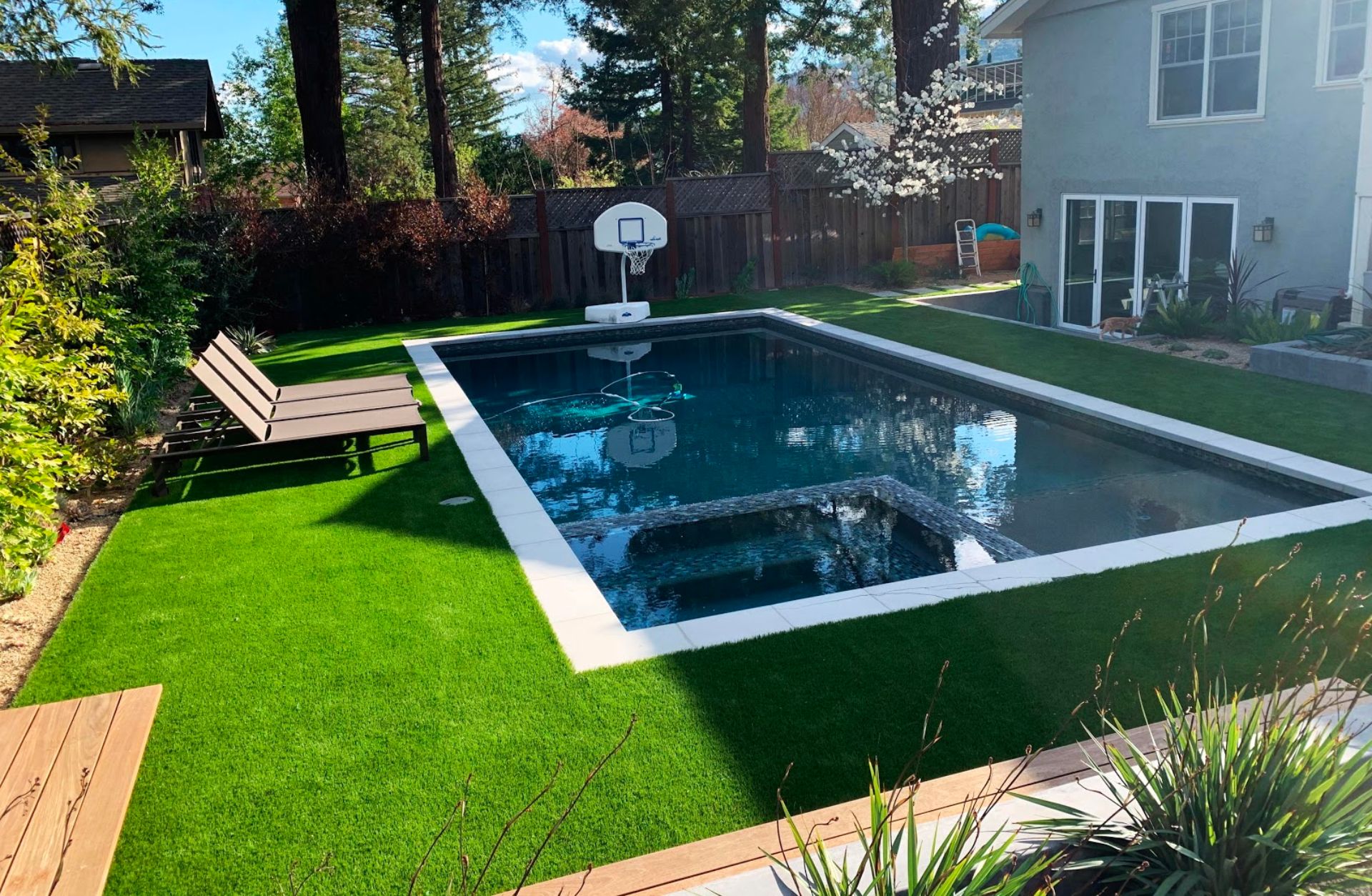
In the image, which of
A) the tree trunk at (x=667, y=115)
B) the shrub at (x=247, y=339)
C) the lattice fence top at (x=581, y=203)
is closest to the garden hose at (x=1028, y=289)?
the lattice fence top at (x=581, y=203)

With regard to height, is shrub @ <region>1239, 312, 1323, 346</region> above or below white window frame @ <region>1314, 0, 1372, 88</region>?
below

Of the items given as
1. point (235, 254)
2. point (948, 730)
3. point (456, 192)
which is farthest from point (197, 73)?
point (948, 730)

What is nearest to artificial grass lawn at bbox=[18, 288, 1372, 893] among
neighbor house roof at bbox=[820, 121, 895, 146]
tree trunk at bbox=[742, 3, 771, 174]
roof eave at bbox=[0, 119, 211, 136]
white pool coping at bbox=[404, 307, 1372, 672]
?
white pool coping at bbox=[404, 307, 1372, 672]

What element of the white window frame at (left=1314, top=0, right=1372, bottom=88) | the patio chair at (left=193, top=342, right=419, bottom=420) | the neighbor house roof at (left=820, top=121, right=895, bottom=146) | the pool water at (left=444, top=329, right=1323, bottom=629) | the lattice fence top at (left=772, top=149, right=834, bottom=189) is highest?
the neighbor house roof at (left=820, top=121, right=895, bottom=146)

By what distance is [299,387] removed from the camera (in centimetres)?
1061

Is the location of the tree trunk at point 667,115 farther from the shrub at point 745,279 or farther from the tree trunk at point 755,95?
the shrub at point 745,279

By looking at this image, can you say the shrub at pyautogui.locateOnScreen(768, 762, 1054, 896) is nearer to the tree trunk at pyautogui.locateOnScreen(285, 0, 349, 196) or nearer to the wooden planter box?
the tree trunk at pyautogui.locateOnScreen(285, 0, 349, 196)

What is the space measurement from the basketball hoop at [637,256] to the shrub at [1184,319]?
8125 millimetres

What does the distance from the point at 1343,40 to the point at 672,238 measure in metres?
10.4

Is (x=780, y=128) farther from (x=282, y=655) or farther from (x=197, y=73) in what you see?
(x=282, y=655)

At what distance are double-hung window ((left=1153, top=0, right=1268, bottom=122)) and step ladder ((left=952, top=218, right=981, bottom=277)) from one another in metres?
6.14

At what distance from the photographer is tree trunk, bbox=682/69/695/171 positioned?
98.8ft

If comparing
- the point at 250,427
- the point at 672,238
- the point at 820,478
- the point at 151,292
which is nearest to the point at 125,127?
the point at 672,238

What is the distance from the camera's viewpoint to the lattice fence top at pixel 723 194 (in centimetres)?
1892
